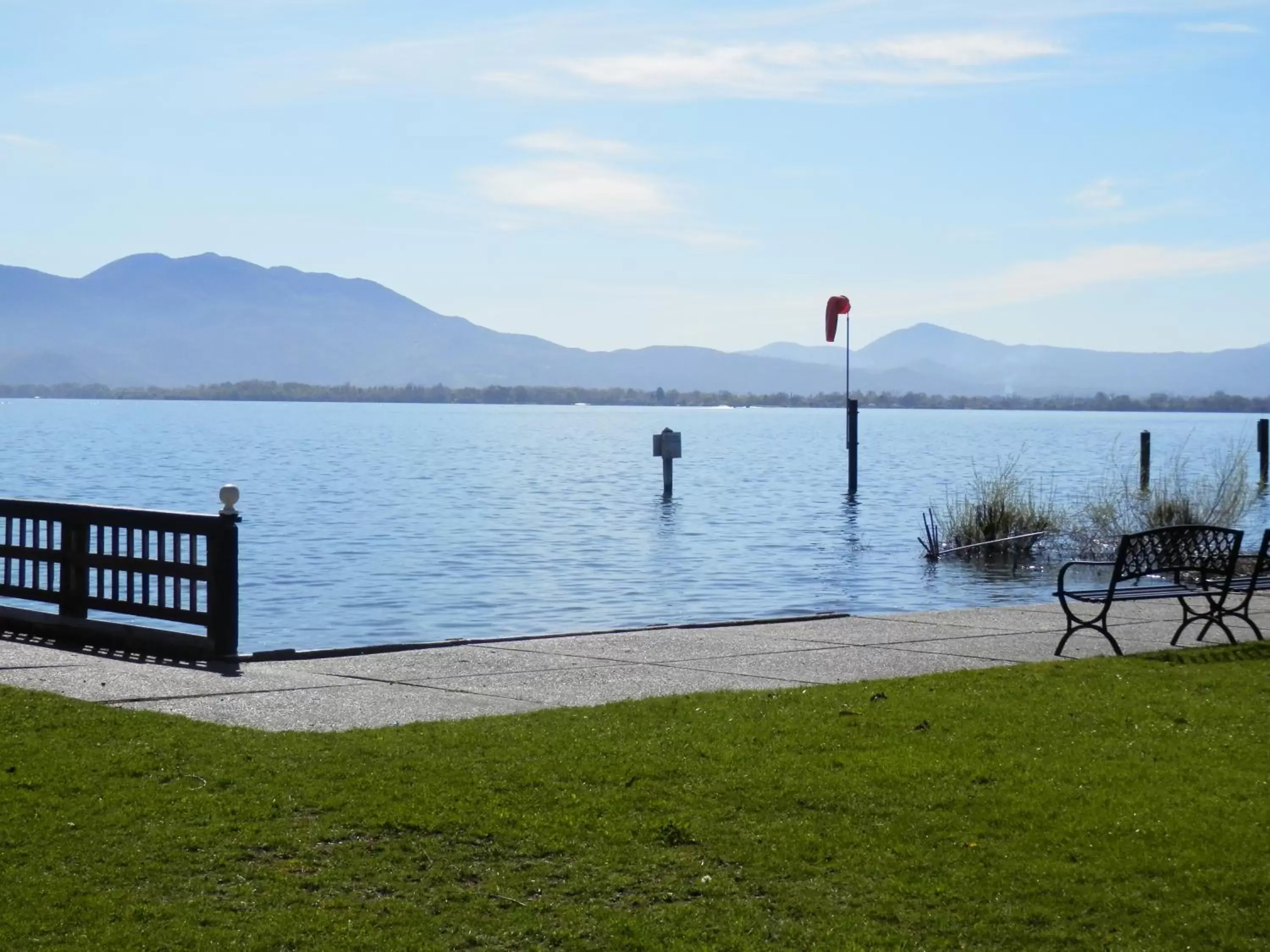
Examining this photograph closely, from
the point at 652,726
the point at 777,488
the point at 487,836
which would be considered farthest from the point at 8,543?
the point at 777,488

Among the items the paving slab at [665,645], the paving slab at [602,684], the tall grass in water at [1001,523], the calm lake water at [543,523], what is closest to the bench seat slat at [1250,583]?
the paving slab at [665,645]

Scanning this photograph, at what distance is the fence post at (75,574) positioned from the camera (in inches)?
512

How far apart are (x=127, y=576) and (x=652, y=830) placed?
25.3ft

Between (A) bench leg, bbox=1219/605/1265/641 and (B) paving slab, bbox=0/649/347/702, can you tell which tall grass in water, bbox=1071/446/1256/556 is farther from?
(B) paving slab, bbox=0/649/347/702

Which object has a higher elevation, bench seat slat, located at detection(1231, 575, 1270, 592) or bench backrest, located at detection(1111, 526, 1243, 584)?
bench backrest, located at detection(1111, 526, 1243, 584)

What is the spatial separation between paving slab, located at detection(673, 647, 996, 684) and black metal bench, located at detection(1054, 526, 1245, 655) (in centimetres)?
105

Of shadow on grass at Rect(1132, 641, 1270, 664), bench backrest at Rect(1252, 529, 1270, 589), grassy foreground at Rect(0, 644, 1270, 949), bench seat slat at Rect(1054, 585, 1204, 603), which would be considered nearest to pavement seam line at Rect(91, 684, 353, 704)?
grassy foreground at Rect(0, 644, 1270, 949)

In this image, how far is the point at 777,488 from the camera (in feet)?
187

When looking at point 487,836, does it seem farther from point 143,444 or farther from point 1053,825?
point 143,444

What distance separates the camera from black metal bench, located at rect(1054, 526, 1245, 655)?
11.9 meters

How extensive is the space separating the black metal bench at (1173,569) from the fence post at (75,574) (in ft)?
25.7

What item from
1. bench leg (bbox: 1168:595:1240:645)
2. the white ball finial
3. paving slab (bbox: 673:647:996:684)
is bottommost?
paving slab (bbox: 673:647:996:684)

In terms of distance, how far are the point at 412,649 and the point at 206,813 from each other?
17.1 ft

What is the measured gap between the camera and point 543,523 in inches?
1564
